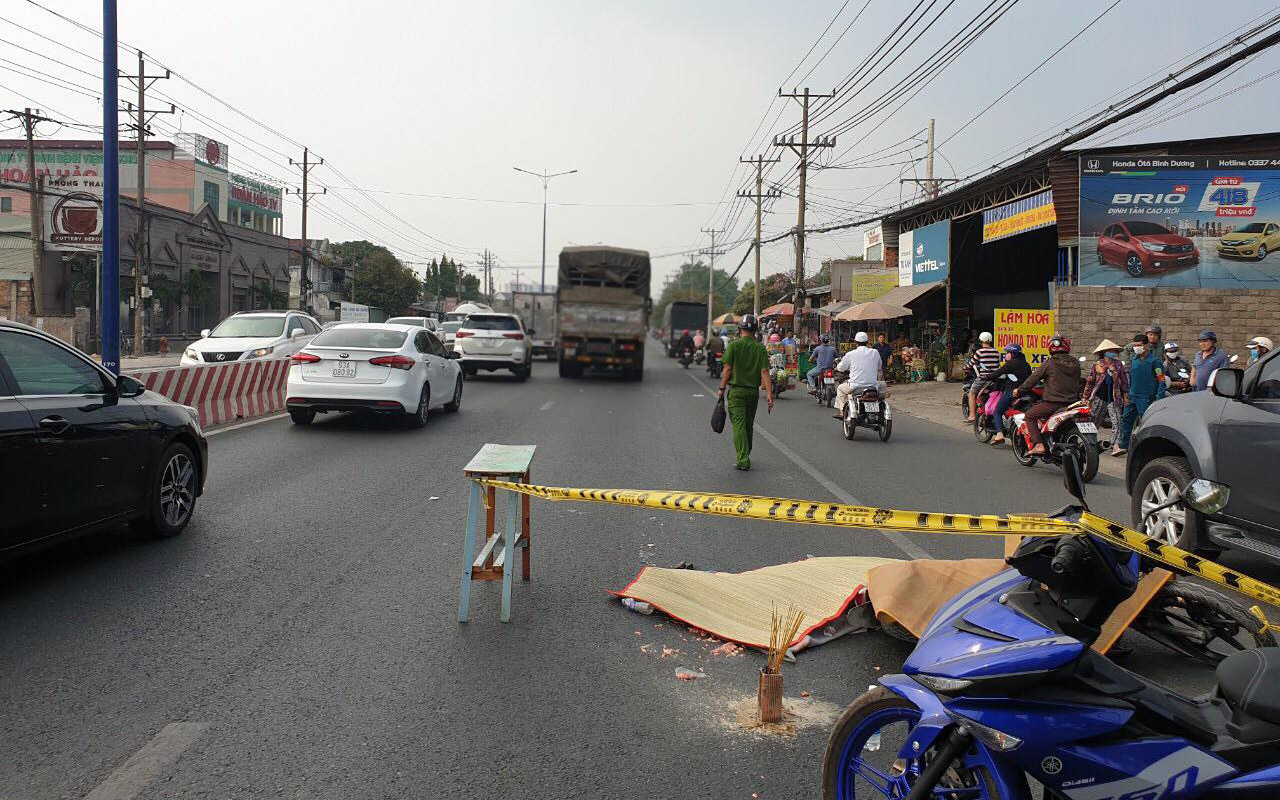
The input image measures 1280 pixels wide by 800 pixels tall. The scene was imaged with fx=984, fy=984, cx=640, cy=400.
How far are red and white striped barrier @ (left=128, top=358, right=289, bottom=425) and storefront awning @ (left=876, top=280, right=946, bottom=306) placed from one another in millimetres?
20702

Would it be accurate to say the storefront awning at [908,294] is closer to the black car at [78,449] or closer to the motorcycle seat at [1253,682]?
the black car at [78,449]

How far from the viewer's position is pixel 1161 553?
120 inches

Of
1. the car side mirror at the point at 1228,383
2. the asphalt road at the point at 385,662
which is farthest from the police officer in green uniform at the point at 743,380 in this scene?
the car side mirror at the point at 1228,383

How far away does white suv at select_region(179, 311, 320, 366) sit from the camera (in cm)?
1850

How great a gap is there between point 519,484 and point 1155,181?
2191cm

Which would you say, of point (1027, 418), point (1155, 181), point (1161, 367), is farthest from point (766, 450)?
point (1155, 181)

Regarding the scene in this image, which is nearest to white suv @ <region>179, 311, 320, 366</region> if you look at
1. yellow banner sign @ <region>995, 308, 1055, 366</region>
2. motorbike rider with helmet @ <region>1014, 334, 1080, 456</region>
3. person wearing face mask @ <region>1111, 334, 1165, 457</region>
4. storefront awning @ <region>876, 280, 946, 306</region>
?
motorbike rider with helmet @ <region>1014, 334, 1080, 456</region>

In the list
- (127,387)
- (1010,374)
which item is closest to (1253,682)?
(127,387)

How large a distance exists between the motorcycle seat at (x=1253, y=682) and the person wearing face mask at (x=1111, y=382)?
13388 millimetres

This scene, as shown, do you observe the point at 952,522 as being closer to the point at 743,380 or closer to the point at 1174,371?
the point at 743,380

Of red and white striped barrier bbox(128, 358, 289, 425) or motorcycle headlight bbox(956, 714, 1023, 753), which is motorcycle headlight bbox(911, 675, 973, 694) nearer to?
motorcycle headlight bbox(956, 714, 1023, 753)

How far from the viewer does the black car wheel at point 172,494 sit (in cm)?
673

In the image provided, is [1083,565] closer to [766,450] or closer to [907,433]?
[766,450]

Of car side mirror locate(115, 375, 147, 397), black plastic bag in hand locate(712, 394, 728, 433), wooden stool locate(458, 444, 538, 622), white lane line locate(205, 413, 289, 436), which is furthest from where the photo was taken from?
white lane line locate(205, 413, 289, 436)
